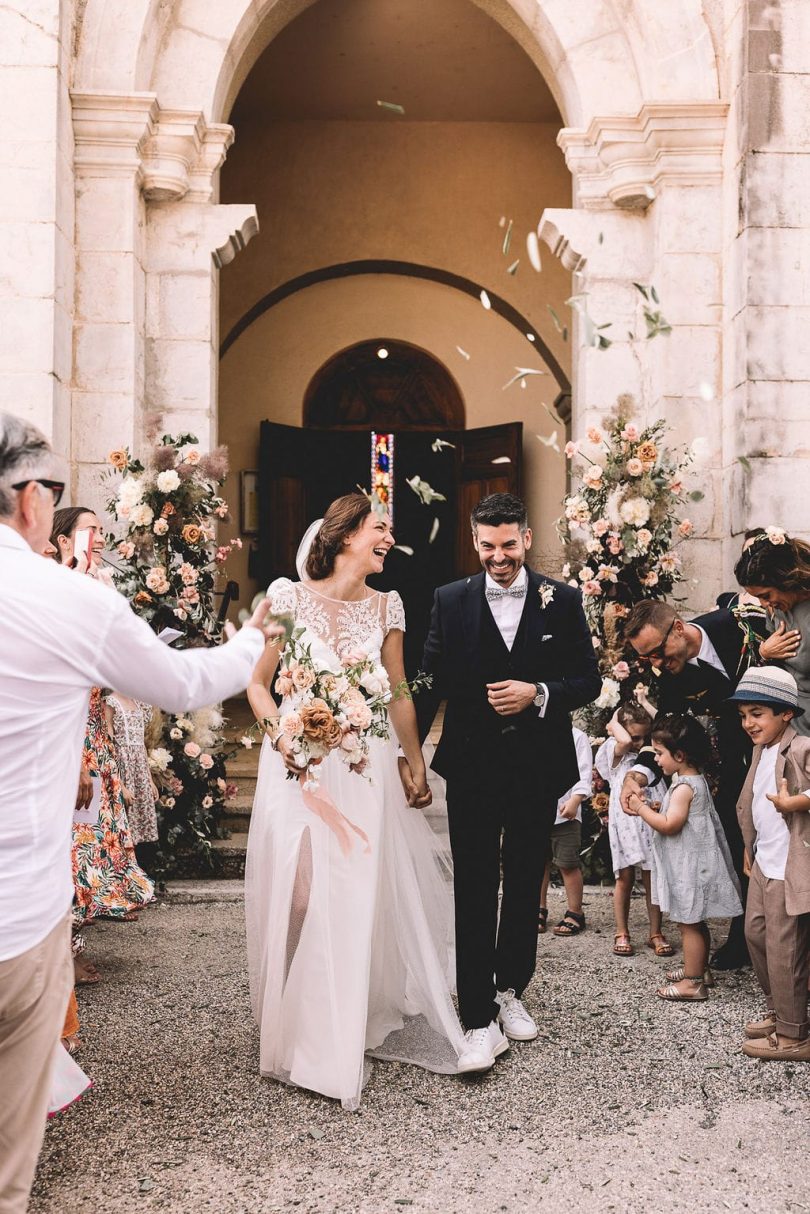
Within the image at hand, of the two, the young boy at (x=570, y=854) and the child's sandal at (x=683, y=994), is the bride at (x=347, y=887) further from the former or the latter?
the young boy at (x=570, y=854)

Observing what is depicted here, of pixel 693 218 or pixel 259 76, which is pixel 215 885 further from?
A: pixel 259 76

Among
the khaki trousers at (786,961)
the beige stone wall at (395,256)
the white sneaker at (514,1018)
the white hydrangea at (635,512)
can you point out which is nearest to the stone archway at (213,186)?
the white hydrangea at (635,512)

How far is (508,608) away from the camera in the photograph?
4172mm

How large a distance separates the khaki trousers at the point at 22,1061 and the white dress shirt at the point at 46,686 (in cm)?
5

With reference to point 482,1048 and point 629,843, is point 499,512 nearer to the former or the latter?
point 482,1048

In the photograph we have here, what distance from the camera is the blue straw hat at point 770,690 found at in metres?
3.97

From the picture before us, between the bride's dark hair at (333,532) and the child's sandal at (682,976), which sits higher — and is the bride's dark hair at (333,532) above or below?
above

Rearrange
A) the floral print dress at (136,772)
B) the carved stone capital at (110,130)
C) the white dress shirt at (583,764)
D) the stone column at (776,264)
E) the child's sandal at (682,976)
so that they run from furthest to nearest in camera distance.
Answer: the carved stone capital at (110,130) < the stone column at (776,264) < the white dress shirt at (583,764) < the floral print dress at (136,772) < the child's sandal at (682,976)

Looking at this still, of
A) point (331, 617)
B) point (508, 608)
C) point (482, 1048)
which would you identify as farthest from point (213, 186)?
point (482, 1048)

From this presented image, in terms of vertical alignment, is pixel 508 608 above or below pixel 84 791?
above

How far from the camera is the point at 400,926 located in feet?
13.2

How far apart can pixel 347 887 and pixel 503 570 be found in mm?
1236

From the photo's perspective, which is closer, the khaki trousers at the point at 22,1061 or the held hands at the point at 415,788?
the khaki trousers at the point at 22,1061

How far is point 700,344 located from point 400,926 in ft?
15.0
